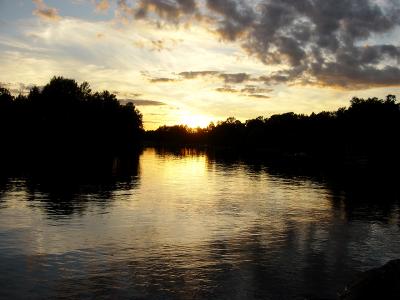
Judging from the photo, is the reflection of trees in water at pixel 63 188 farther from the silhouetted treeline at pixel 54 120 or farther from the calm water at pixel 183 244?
the silhouetted treeline at pixel 54 120

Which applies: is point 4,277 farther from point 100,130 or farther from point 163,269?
point 100,130

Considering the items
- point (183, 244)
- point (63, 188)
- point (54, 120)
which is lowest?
point (183, 244)

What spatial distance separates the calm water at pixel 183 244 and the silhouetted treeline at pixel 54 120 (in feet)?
274

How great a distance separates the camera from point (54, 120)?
5408 inches

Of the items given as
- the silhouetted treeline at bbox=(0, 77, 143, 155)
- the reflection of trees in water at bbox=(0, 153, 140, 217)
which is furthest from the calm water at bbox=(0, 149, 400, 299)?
the silhouetted treeline at bbox=(0, 77, 143, 155)

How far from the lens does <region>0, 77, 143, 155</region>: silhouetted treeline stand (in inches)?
4774

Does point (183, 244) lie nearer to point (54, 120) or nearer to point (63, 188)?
point (63, 188)

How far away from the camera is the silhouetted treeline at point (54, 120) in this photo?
121 m

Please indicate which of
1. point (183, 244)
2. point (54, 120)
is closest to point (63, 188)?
point (183, 244)

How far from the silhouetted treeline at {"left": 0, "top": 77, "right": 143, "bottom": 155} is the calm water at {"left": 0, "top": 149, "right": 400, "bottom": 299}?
8342 centimetres

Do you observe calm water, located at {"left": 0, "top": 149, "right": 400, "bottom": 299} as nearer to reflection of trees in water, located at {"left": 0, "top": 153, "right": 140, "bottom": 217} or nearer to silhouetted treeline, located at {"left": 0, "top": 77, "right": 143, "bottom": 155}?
reflection of trees in water, located at {"left": 0, "top": 153, "right": 140, "bottom": 217}

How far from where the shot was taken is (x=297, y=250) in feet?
69.7

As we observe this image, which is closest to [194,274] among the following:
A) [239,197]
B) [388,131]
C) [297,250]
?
[297,250]

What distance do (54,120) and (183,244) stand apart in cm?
12522
